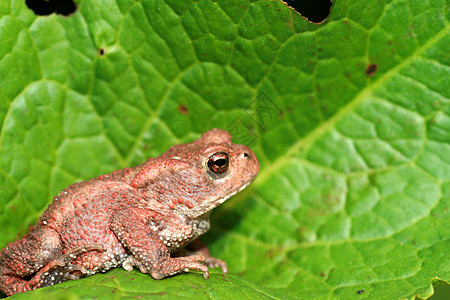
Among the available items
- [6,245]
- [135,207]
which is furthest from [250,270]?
[6,245]

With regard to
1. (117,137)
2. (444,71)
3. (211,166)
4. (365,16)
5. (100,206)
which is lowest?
(100,206)

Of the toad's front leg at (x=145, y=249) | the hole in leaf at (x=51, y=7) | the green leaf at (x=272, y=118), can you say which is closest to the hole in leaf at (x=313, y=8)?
the green leaf at (x=272, y=118)

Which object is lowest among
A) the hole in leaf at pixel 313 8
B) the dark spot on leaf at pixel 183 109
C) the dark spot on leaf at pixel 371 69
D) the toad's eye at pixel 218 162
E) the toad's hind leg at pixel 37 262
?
the toad's hind leg at pixel 37 262

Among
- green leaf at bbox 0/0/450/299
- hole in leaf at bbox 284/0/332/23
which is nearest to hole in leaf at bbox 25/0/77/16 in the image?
green leaf at bbox 0/0/450/299

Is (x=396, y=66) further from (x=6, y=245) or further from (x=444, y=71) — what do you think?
(x=6, y=245)

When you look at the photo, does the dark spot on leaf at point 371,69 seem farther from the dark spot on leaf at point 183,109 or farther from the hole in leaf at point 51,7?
the hole in leaf at point 51,7

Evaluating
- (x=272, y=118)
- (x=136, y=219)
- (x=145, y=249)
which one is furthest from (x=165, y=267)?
(x=272, y=118)

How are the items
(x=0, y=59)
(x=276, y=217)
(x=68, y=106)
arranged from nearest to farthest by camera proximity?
(x=0, y=59)
(x=68, y=106)
(x=276, y=217)
